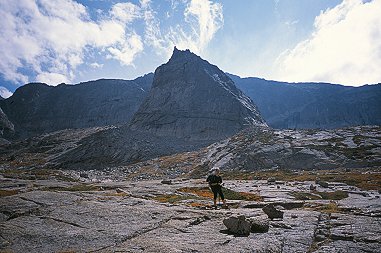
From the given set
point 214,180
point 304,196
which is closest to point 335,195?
point 304,196

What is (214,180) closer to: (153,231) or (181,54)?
(153,231)

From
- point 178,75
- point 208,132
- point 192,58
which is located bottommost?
point 208,132

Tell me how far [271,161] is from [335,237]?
5747 cm

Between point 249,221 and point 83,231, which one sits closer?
point 83,231

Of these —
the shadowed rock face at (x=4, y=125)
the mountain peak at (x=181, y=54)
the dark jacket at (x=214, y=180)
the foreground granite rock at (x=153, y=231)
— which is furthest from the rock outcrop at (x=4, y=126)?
the foreground granite rock at (x=153, y=231)

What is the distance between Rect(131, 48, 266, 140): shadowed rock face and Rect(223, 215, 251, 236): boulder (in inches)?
4615

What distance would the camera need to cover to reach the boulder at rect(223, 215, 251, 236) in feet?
37.1

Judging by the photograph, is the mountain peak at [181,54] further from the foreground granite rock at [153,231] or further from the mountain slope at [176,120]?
the foreground granite rock at [153,231]

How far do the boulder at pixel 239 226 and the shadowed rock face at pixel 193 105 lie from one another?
385 ft

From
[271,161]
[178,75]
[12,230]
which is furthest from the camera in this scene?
[178,75]

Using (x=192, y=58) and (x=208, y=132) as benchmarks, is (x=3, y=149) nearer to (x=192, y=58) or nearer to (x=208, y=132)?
(x=208, y=132)

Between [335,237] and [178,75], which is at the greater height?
[178,75]

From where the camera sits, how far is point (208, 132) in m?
134

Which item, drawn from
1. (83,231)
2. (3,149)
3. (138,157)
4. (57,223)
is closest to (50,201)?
(57,223)
